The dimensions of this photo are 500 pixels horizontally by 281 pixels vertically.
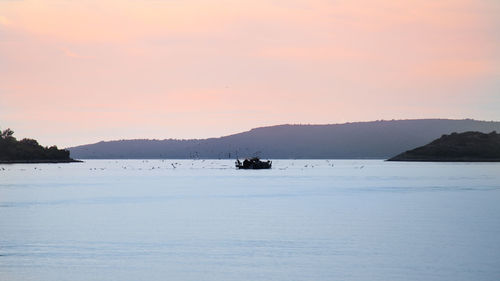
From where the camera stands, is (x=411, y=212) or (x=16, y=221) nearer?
(x=16, y=221)

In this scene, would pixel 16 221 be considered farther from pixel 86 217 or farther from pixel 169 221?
pixel 169 221

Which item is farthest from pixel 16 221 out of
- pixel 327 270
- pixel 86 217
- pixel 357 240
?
pixel 327 270

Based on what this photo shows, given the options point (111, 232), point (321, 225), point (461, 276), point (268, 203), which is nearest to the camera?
point (461, 276)

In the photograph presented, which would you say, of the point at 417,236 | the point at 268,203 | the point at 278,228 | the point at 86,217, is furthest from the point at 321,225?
the point at 268,203

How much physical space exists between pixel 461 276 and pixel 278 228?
65.6 ft

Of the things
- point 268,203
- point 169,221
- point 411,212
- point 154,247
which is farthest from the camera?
point 268,203

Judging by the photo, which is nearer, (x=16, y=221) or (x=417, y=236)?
(x=417, y=236)

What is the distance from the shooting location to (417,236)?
45.5m

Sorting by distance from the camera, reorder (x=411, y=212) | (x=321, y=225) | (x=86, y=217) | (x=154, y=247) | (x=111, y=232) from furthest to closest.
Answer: (x=411, y=212) → (x=86, y=217) → (x=321, y=225) → (x=111, y=232) → (x=154, y=247)

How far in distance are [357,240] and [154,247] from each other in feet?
38.0

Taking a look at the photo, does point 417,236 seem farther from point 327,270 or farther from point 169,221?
point 169,221

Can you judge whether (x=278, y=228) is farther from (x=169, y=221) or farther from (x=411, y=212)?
(x=411, y=212)

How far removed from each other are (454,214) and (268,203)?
21.4 meters

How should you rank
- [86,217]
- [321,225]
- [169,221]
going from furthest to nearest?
[86,217] → [169,221] → [321,225]
